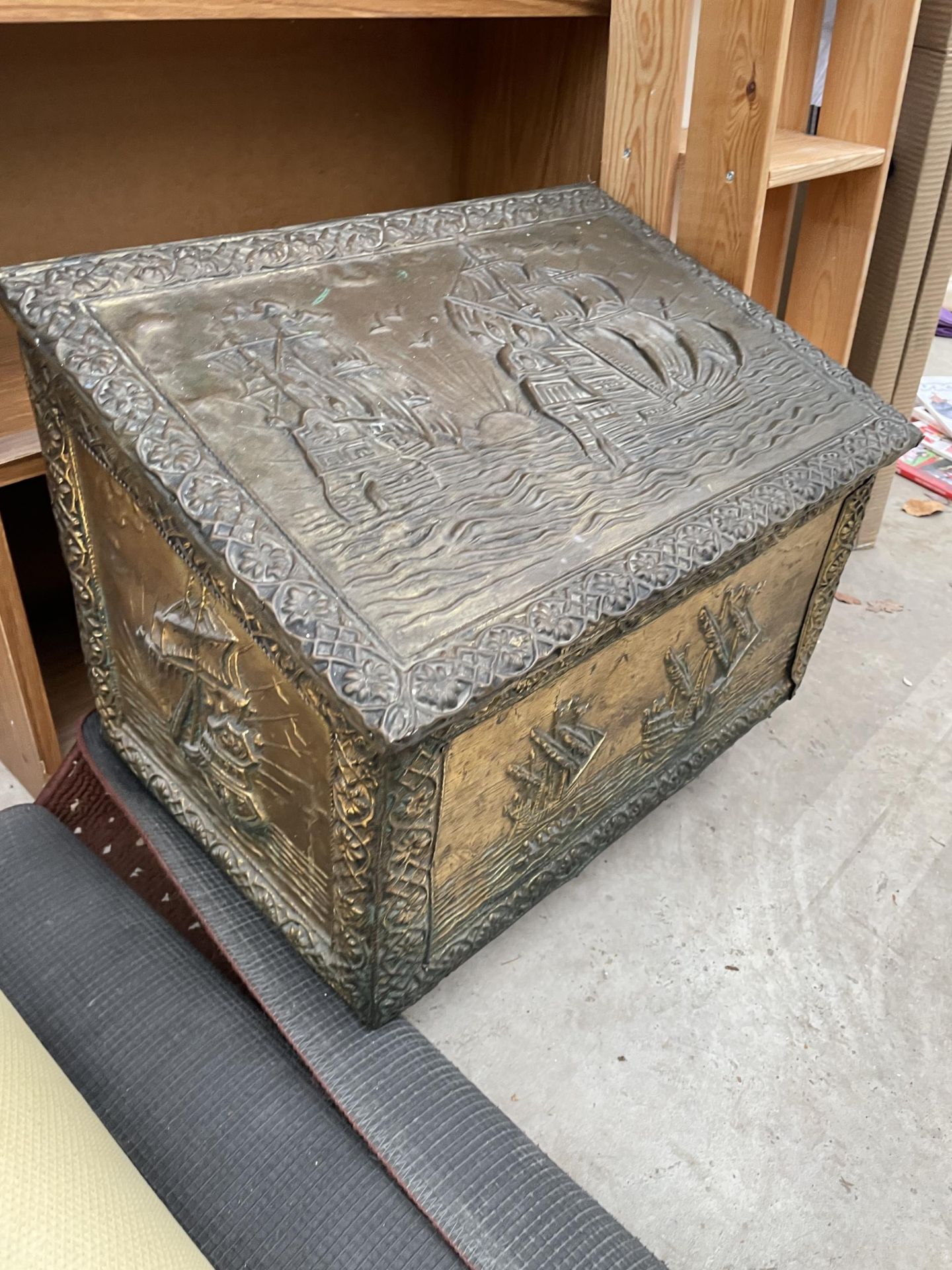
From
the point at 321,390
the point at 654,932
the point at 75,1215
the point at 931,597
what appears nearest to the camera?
the point at 75,1215

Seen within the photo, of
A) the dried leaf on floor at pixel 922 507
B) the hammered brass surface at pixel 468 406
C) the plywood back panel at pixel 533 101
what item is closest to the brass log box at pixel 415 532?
the hammered brass surface at pixel 468 406

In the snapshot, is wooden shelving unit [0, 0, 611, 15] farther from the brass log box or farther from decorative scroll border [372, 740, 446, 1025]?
decorative scroll border [372, 740, 446, 1025]

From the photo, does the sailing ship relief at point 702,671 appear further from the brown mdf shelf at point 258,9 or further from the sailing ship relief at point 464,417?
the brown mdf shelf at point 258,9

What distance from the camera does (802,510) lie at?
1075mm

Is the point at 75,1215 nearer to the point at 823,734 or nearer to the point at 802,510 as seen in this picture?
the point at 802,510

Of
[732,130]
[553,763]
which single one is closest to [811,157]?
[732,130]

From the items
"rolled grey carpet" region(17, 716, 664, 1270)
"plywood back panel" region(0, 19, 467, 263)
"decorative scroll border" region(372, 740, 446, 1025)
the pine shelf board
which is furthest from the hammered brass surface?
"plywood back panel" region(0, 19, 467, 263)

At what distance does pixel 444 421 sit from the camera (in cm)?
97

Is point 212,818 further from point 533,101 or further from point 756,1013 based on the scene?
point 533,101

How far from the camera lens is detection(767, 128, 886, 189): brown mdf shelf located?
134cm

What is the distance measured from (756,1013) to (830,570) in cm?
61

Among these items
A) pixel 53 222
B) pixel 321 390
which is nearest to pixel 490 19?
pixel 53 222

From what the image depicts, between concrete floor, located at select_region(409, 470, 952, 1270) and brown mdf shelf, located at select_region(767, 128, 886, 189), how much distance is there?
0.89 metres

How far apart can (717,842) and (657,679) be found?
483 millimetres
